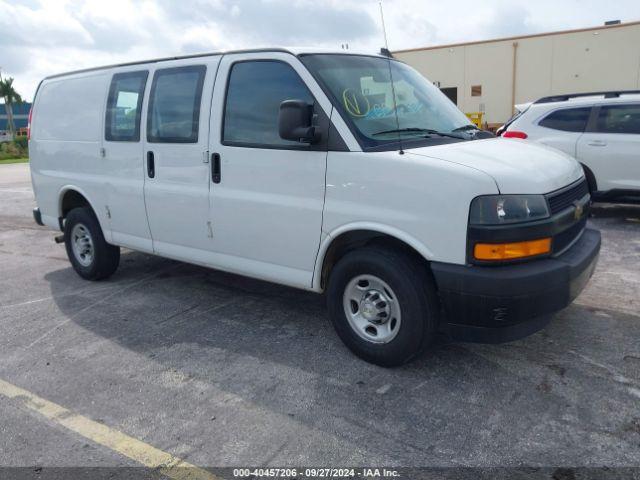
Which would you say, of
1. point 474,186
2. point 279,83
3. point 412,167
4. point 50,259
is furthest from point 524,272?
point 50,259

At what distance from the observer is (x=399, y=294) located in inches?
136

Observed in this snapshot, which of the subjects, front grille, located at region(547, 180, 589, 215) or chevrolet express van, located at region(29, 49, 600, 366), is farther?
front grille, located at region(547, 180, 589, 215)

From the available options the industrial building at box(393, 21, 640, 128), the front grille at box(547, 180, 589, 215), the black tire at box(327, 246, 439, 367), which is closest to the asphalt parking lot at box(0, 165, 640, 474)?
the black tire at box(327, 246, 439, 367)

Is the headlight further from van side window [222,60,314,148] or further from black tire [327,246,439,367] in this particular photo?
van side window [222,60,314,148]

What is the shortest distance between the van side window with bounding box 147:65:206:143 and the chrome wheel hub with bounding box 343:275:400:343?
1.82 m

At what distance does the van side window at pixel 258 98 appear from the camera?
13.0 feet

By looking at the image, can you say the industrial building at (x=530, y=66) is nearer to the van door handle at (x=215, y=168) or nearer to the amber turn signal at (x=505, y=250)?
the van door handle at (x=215, y=168)

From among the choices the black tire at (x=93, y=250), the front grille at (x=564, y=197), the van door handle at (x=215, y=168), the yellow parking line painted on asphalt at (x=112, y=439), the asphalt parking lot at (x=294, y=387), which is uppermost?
the van door handle at (x=215, y=168)

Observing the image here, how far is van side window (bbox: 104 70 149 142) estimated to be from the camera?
5000 millimetres

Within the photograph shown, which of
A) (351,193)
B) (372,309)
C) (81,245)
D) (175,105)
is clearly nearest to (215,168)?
(175,105)

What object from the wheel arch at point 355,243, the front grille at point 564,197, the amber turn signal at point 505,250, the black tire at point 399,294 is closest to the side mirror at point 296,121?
the wheel arch at point 355,243

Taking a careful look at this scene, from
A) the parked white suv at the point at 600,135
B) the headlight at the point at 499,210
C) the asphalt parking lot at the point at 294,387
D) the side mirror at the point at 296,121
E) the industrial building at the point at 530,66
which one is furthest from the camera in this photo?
the industrial building at the point at 530,66

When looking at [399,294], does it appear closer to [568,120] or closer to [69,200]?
[69,200]

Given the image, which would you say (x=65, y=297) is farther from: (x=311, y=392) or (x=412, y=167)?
(x=412, y=167)
